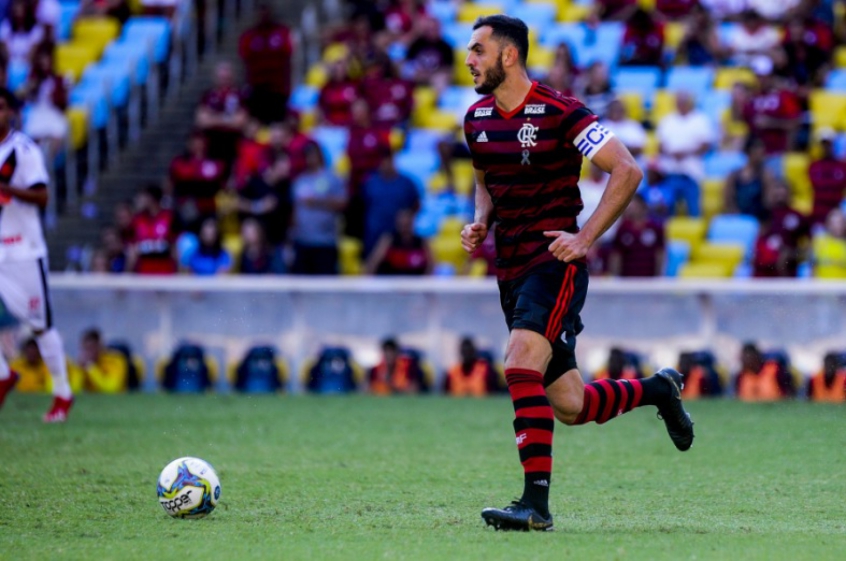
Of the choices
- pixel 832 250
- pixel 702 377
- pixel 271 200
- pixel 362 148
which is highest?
pixel 362 148

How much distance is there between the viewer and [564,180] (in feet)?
22.2

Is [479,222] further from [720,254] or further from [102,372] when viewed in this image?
[102,372]

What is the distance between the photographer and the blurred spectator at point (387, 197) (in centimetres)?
1650

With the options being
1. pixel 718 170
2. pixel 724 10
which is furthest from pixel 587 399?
pixel 724 10

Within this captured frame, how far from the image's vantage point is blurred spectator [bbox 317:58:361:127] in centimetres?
1867

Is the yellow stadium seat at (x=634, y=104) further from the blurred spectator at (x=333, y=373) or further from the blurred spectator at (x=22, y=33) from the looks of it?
the blurred spectator at (x=22, y=33)

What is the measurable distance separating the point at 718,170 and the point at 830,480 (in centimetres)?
908

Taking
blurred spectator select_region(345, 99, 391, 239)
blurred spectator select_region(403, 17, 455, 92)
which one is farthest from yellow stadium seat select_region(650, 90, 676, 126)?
blurred spectator select_region(345, 99, 391, 239)

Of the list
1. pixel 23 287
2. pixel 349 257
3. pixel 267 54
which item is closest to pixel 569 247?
pixel 23 287

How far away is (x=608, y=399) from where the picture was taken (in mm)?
6977

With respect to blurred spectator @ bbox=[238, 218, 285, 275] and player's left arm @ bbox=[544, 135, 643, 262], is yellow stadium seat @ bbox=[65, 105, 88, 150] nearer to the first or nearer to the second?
blurred spectator @ bbox=[238, 218, 285, 275]

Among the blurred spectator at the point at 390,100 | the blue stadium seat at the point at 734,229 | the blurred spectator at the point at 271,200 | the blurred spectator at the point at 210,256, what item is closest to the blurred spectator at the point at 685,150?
the blue stadium seat at the point at 734,229

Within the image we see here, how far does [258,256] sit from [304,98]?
3.81 meters

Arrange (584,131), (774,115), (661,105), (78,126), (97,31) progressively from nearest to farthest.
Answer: (584,131) → (774,115) → (661,105) → (78,126) → (97,31)
